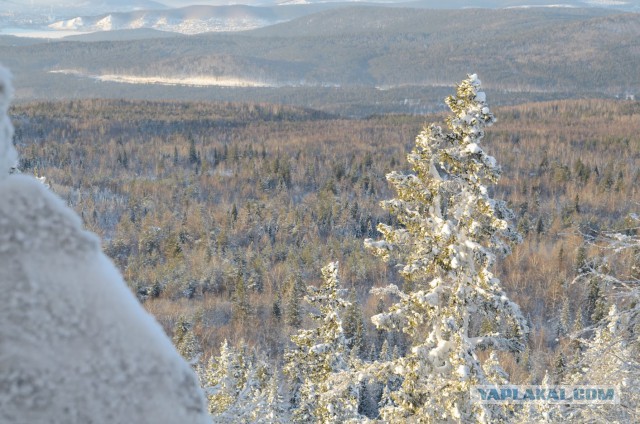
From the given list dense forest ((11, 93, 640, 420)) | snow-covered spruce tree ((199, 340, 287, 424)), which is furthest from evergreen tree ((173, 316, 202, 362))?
snow-covered spruce tree ((199, 340, 287, 424))

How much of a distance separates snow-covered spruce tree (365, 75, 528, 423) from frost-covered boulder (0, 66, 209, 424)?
6.07 meters

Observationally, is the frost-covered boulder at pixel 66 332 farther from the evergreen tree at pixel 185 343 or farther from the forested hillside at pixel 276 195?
the evergreen tree at pixel 185 343

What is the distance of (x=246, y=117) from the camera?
166375 millimetres

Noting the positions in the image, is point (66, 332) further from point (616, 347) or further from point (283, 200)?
point (283, 200)

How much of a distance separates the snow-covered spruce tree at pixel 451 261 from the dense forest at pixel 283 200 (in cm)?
406

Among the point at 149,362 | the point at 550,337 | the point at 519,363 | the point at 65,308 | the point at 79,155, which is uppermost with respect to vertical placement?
the point at 65,308

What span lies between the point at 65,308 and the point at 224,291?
62.2m

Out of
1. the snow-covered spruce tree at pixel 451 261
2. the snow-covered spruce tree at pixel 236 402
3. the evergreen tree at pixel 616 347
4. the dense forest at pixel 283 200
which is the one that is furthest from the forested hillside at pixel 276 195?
the evergreen tree at pixel 616 347

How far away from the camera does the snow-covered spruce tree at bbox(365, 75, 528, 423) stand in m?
6.90

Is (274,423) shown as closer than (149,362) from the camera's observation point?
No

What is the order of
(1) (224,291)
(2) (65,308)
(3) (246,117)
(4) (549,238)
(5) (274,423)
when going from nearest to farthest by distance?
(2) (65,308) < (5) (274,423) < (1) (224,291) < (4) (549,238) < (3) (246,117)

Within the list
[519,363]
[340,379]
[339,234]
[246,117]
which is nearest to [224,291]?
[339,234]

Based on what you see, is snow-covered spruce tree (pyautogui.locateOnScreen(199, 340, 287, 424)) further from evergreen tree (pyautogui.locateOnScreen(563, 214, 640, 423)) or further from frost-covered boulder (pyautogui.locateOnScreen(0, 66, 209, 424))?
frost-covered boulder (pyautogui.locateOnScreen(0, 66, 209, 424))

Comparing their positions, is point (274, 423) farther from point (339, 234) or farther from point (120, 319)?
point (339, 234)
